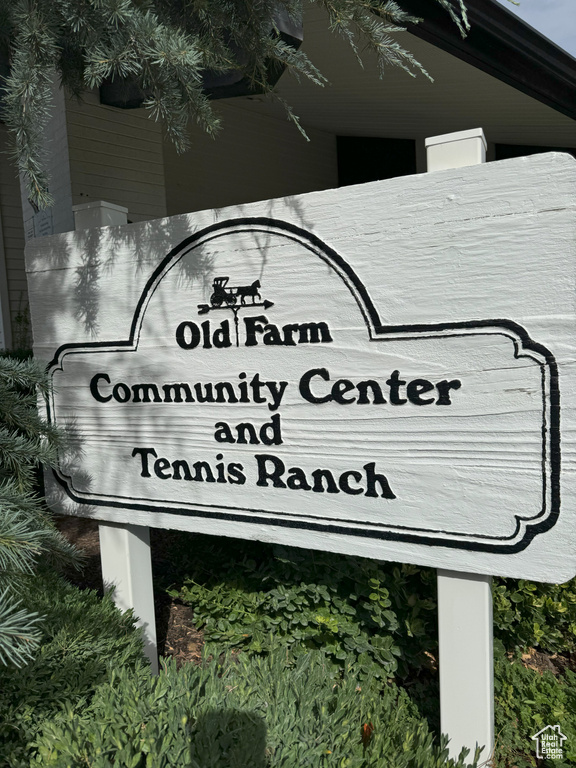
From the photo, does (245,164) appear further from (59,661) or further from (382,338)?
(59,661)

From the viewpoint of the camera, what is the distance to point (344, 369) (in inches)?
60.2

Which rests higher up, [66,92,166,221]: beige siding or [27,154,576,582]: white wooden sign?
[66,92,166,221]: beige siding

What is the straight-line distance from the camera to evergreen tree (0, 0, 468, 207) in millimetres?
1491

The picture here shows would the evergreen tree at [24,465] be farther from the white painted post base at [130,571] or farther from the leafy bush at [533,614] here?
the leafy bush at [533,614]

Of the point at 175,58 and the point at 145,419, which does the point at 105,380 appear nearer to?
the point at 145,419

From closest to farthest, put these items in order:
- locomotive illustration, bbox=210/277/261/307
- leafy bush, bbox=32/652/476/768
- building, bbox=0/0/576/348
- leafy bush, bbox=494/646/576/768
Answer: leafy bush, bbox=32/652/476/768, locomotive illustration, bbox=210/277/261/307, leafy bush, bbox=494/646/576/768, building, bbox=0/0/576/348

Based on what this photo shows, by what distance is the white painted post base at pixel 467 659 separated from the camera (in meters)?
1.46

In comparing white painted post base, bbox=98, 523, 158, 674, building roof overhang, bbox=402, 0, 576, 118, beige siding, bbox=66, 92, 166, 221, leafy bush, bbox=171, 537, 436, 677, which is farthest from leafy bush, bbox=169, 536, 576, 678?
building roof overhang, bbox=402, 0, 576, 118

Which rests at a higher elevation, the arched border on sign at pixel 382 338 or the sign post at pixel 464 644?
the arched border on sign at pixel 382 338

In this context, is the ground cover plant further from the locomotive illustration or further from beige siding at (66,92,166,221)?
beige siding at (66,92,166,221)

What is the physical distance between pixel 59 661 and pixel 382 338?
3.86 feet

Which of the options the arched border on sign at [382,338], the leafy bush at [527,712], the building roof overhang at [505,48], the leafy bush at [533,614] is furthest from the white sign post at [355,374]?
the building roof overhang at [505,48]

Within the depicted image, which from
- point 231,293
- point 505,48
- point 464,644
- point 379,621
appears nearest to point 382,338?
point 231,293

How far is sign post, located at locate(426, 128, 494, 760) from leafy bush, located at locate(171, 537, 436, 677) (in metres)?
0.53
